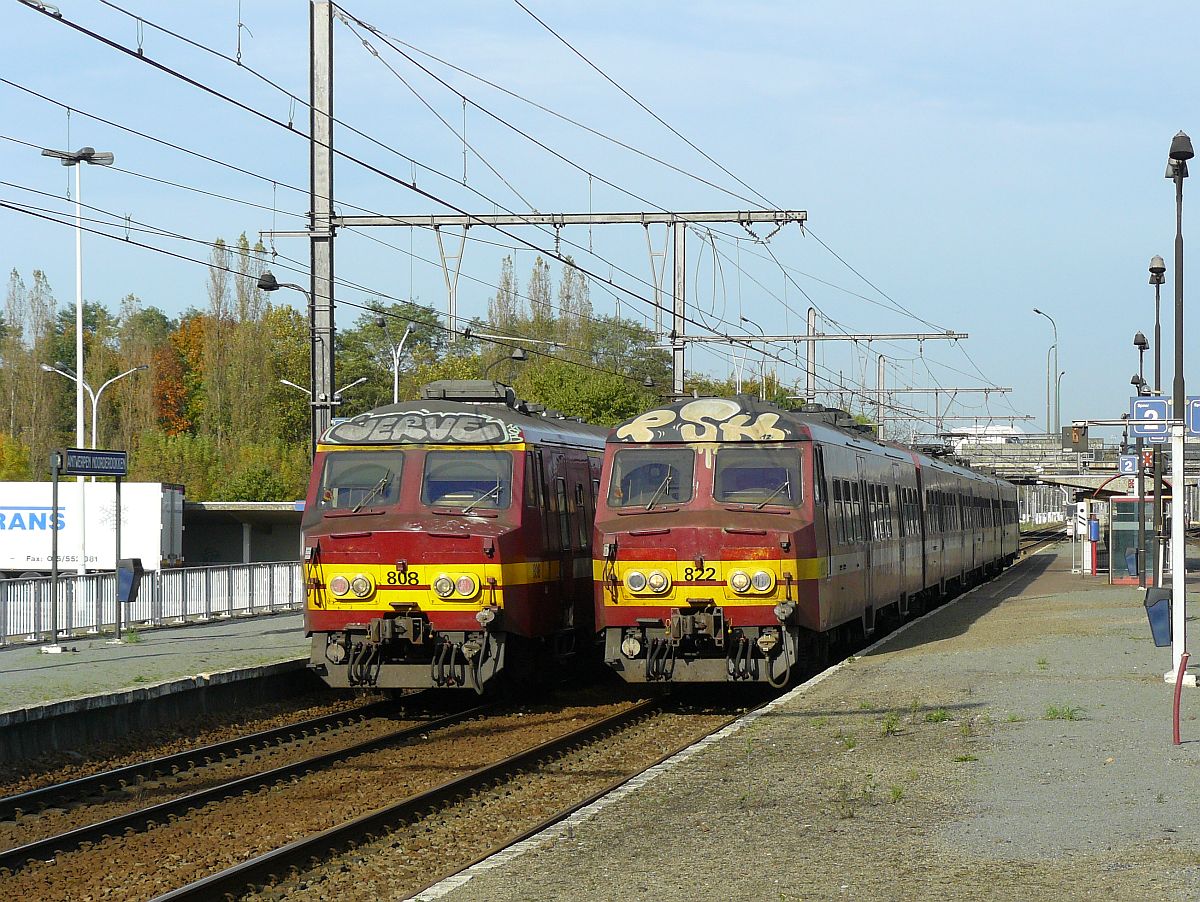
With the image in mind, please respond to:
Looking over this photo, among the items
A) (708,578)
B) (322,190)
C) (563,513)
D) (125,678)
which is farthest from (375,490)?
(322,190)

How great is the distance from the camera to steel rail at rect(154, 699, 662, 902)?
9.75 meters

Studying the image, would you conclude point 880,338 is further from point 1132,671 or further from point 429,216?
point 1132,671

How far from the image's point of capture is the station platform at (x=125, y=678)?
15.4 metres

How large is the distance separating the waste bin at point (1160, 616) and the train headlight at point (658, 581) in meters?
5.52

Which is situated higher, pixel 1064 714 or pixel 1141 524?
pixel 1141 524

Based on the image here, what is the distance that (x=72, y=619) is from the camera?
23328 millimetres

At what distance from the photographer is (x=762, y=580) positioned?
1731cm

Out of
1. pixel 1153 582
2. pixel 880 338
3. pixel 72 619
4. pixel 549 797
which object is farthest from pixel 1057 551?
pixel 549 797

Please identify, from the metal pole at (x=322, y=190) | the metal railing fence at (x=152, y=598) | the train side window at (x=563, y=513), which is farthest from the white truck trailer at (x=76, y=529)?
the train side window at (x=563, y=513)

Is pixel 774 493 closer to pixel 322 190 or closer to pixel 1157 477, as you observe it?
pixel 322 190

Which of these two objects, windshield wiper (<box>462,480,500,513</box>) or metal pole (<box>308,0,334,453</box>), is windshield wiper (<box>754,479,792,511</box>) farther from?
metal pole (<box>308,0,334,453</box>)

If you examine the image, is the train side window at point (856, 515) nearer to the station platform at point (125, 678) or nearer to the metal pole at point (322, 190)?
the metal pole at point (322, 190)

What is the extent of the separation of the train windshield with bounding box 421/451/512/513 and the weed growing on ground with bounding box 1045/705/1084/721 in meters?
6.14

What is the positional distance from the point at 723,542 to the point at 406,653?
12.3 ft
